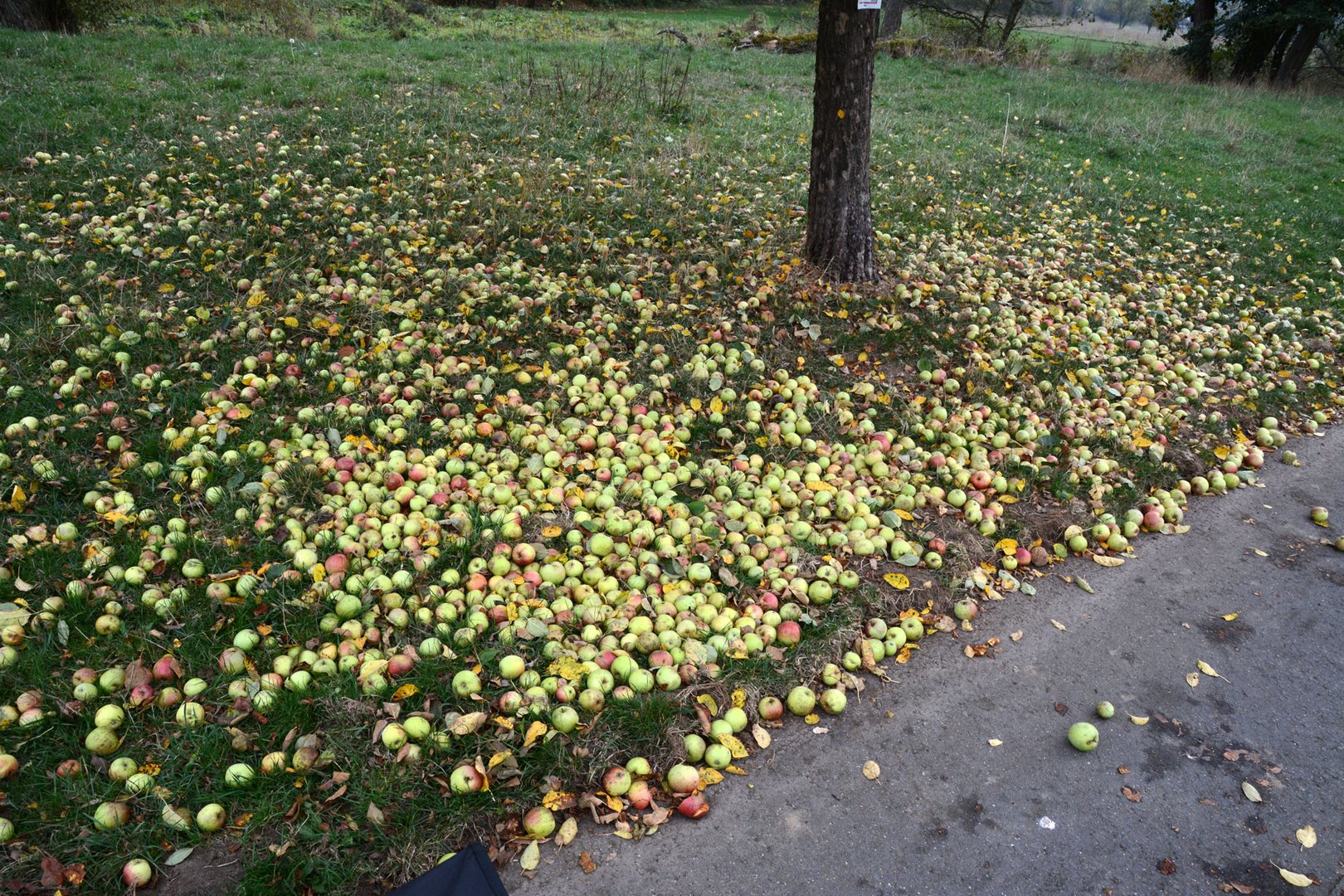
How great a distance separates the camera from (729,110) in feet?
35.5

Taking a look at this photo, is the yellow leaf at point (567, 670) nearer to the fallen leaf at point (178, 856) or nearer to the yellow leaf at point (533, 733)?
the yellow leaf at point (533, 733)

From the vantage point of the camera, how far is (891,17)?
66.4ft

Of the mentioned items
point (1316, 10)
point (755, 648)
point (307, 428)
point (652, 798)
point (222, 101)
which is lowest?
point (652, 798)

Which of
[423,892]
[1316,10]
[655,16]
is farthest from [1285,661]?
[655,16]

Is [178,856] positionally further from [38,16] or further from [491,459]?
[38,16]

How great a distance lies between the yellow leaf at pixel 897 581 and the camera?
3.62 meters

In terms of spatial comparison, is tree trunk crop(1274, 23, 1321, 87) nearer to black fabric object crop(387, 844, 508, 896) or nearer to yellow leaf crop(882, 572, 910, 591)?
yellow leaf crop(882, 572, 910, 591)

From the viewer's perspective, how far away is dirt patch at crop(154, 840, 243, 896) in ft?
7.78

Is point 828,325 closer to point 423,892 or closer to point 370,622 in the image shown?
point 370,622

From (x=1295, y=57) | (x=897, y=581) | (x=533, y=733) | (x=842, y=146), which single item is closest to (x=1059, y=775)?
(x=897, y=581)

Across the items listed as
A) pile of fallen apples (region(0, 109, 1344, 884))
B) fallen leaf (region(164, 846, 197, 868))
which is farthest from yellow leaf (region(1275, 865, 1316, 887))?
fallen leaf (region(164, 846, 197, 868))

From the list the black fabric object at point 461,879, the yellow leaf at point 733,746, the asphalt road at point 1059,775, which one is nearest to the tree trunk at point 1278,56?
the asphalt road at point 1059,775

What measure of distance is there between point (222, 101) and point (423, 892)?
922 cm

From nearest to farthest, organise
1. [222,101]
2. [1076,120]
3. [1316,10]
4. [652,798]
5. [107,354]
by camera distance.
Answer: [652,798]
[107,354]
[222,101]
[1076,120]
[1316,10]
